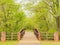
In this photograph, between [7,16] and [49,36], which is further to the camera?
[7,16]

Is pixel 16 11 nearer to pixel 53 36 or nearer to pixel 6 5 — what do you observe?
pixel 6 5

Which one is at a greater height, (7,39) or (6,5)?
(6,5)

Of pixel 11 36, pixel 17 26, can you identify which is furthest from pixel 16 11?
pixel 11 36

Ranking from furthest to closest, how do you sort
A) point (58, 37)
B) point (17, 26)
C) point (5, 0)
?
point (17, 26) → point (5, 0) → point (58, 37)

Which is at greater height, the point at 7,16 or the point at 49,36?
the point at 7,16

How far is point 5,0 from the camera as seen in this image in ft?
114

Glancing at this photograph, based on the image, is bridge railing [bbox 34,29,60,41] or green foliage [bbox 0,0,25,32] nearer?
bridge railing [bbox 34,29,60,41]

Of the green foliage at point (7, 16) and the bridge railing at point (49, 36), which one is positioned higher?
the green foliage at point (7, 16)

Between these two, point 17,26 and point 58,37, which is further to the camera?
point 17,26

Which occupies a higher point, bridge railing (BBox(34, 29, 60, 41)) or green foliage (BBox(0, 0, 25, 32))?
green foliage (BBox(0, 0, 25, 32))

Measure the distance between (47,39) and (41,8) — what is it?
5692mm

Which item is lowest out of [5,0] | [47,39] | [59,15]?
[47,39]

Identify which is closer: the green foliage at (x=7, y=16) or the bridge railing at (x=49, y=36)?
the bridge railing at (x=49, y=36)

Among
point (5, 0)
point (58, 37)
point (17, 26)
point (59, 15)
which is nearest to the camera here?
point (58, 37)
